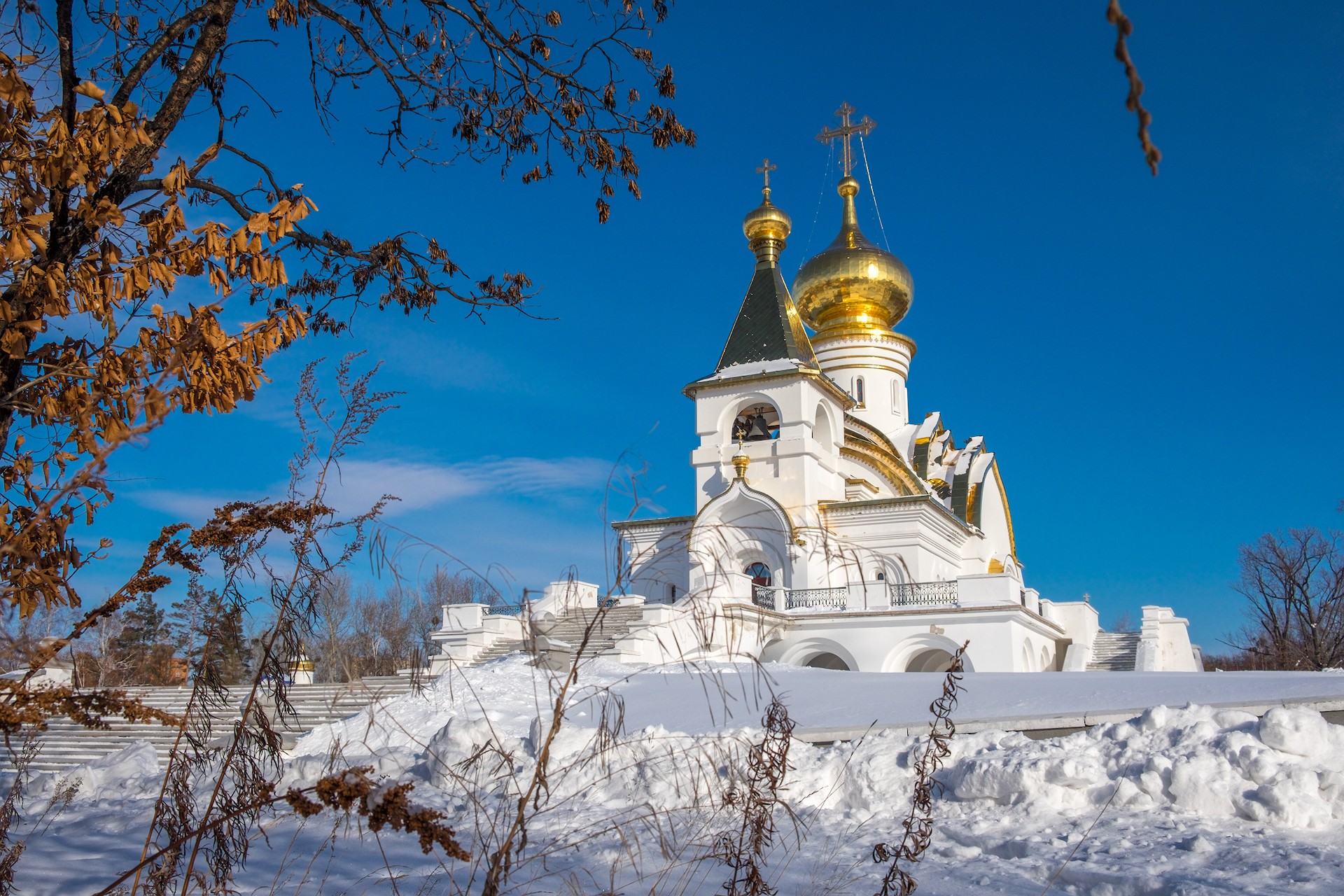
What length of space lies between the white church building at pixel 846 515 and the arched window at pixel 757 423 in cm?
5

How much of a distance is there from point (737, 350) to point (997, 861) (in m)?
19.8

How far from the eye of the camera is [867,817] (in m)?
5.41

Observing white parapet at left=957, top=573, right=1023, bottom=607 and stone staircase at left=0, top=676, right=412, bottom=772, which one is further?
white parapet at left=957, top=573, right=1023, bottom=607

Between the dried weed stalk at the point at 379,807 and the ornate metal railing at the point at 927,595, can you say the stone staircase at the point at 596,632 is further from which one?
the dried weed stalk at the point at 379,807

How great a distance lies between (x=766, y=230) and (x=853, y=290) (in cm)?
468

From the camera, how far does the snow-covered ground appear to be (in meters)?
4.13

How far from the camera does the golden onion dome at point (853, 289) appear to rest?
98.2 ft

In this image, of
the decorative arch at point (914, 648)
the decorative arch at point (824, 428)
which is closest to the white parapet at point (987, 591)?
the decorative arch at point (914, 648)

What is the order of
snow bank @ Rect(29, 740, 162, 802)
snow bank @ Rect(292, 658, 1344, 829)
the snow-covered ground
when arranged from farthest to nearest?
snow bank @ Rect(29, 740, 162, 802) → snow bank @ Rect(292, 658, 1344, 829) → the snow-covered ground

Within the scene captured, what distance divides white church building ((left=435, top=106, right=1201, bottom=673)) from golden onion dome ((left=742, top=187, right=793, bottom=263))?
0.14ft

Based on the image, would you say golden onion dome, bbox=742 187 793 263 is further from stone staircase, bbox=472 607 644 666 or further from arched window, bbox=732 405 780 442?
stone staircase, bbox=472 607 644 666

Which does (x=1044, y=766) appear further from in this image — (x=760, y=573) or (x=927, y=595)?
(x=760, y=573)

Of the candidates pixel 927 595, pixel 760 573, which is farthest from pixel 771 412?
pixel 927 595

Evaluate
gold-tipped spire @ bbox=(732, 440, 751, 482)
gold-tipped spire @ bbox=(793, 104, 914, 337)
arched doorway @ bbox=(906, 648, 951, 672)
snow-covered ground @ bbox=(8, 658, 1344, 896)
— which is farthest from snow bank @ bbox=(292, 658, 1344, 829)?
gold-tipped spire @ bbox=(793, 104, 914, 337)
